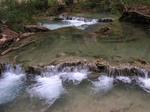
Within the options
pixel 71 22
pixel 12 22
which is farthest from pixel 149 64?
pixel 71 22

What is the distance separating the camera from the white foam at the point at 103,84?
9.83m

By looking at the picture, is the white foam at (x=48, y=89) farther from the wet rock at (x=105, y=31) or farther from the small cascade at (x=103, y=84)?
the wet rock at (x=105, y=31)

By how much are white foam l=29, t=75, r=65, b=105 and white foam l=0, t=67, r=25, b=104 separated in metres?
0.61

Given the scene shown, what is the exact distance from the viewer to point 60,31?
59.4ft

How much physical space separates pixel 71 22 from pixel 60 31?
452 centimetres

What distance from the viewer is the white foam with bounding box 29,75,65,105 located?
31.1 feet

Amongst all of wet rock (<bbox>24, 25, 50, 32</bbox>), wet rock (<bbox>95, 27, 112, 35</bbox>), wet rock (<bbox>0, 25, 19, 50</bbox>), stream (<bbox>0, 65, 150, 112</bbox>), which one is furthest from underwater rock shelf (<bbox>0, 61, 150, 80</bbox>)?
wet rock (<bbox>24, 25, 50, 32</bbox>)

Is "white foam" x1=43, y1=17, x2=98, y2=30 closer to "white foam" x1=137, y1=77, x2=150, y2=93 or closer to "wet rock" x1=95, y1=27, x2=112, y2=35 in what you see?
"wet rock" x1=95, y1=27, x2=112, y2=35

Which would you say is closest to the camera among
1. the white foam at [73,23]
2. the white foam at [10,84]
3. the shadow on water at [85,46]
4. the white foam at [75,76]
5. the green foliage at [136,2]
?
the white foam at [10,84]

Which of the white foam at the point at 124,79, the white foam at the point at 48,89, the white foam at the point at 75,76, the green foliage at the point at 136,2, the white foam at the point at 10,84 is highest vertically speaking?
the green foliage at the point at 136,2

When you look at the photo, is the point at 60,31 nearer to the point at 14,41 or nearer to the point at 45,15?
the point at 14,41

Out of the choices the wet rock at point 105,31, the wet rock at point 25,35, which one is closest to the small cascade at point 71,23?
the wet rock at point 105,31

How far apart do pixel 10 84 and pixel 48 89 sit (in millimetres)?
1621

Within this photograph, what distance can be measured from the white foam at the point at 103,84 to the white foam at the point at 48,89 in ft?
3.76
